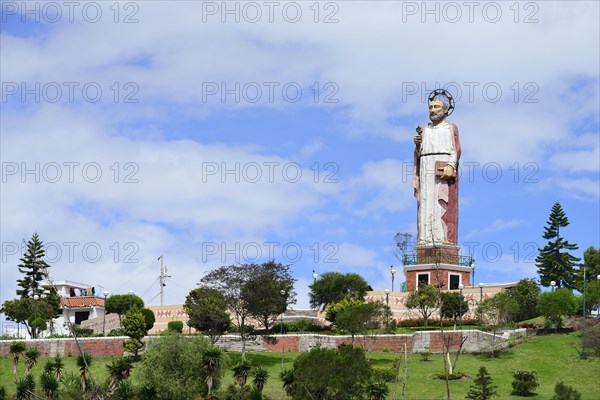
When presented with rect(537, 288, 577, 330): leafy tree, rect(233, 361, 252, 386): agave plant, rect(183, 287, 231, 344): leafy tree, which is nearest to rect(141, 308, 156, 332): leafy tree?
rect(183, 287, 231, 344): leafy tree

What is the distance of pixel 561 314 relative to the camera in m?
70.8

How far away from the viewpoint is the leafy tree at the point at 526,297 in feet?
257

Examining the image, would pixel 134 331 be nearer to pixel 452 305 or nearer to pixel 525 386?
pixel 452 305

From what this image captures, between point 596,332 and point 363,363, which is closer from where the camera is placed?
point 363,363

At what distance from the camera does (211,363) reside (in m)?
59.6

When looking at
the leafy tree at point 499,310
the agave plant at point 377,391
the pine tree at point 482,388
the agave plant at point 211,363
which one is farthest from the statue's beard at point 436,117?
the agave plant at point 377,391

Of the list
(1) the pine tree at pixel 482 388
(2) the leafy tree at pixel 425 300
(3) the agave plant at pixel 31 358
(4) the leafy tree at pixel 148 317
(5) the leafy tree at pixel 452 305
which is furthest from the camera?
(4) the leafy tree at pixel 148 317

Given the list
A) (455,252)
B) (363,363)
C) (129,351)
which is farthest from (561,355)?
(129,351)

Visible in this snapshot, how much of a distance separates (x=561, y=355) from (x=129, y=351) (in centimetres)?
2585

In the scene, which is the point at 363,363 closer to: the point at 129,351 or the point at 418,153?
the point at 129,351

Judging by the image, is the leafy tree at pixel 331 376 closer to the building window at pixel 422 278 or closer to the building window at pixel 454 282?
the building window at pixel 422 278

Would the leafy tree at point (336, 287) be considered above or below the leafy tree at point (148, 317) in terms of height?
above

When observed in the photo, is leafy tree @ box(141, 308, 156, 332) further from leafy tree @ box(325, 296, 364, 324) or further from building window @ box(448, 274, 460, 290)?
building window @ box(448, 274, 460, 290)

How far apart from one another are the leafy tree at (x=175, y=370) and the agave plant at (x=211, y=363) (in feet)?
1.03
